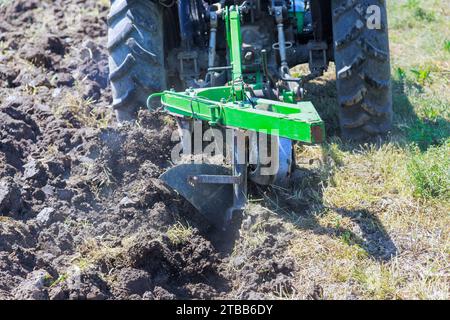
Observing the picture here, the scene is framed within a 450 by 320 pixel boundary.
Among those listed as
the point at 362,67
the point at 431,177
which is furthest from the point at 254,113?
the point at 362,67

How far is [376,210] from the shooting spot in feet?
17.1

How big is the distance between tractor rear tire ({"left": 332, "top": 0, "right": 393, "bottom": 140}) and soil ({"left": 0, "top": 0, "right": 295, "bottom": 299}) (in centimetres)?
128

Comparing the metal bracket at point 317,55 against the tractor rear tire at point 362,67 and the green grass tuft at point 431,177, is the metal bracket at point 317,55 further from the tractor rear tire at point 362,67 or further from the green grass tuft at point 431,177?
the green grass tuft at point 431,177

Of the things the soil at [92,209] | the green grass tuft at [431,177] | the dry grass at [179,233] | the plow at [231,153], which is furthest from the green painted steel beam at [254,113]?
the green grass tuft at [431,177]

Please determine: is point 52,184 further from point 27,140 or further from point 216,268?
point 216,268

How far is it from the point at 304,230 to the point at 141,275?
3.39ft

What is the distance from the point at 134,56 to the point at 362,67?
157 cm

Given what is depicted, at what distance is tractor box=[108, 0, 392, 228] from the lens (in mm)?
5266

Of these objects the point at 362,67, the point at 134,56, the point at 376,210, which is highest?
the point at 134,56

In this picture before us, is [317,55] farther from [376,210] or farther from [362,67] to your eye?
[376,210]

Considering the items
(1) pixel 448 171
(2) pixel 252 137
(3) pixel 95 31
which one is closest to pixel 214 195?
(2) pixel 252 137

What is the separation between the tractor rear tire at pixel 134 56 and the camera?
5.98 meters

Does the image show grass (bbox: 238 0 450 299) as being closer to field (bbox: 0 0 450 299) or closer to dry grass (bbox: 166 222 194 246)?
field (bbox: 0 0 450 299)

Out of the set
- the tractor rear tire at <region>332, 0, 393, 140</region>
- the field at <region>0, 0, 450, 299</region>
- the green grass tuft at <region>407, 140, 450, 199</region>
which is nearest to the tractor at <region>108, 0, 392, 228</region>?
the tractor rear tire at <region>332, 0, 393, 140</region>
